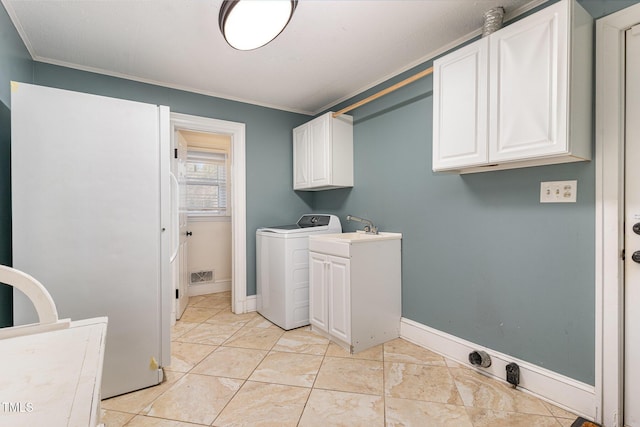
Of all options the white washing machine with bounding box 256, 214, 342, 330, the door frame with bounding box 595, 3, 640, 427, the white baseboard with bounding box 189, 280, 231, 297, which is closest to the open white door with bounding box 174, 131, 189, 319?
the white baseboard with bounding box 189, 280, 231, 297

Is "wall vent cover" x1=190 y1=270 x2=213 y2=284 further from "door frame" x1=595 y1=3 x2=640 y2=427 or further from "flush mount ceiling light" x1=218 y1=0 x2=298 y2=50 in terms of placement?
"door frame" x1=595 y1=3 x2=640 y2=427

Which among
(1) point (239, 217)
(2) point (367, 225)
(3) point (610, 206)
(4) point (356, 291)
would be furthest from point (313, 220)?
(3) point (610, 206)

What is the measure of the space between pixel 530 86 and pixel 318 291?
6.67 feet

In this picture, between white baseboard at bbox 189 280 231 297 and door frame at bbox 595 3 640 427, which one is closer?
door frame at bbox 595 3 640 427

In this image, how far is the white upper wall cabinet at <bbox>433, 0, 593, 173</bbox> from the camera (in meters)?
1.44

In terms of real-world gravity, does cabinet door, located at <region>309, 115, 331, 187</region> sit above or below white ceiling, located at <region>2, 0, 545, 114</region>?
below

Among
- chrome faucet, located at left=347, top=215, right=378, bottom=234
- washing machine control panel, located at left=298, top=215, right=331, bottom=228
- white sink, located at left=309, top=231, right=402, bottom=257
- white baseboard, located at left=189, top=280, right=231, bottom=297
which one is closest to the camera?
white sink, located at left=309, top=231, right=402, bottom=257

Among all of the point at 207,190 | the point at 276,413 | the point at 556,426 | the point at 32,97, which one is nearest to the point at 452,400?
the point at 556,426

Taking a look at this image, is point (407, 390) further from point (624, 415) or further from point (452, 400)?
point (624, 415)

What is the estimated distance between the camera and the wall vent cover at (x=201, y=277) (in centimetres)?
407

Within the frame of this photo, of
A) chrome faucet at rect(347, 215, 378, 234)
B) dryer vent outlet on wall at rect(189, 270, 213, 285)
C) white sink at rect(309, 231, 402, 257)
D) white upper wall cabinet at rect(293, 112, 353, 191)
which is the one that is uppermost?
white upper wall cabinet at rect(293, 112, 353, 191)

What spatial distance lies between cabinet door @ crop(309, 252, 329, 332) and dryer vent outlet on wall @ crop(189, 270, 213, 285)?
2.03 meters

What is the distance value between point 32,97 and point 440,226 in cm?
263

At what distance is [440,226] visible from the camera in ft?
7.57
